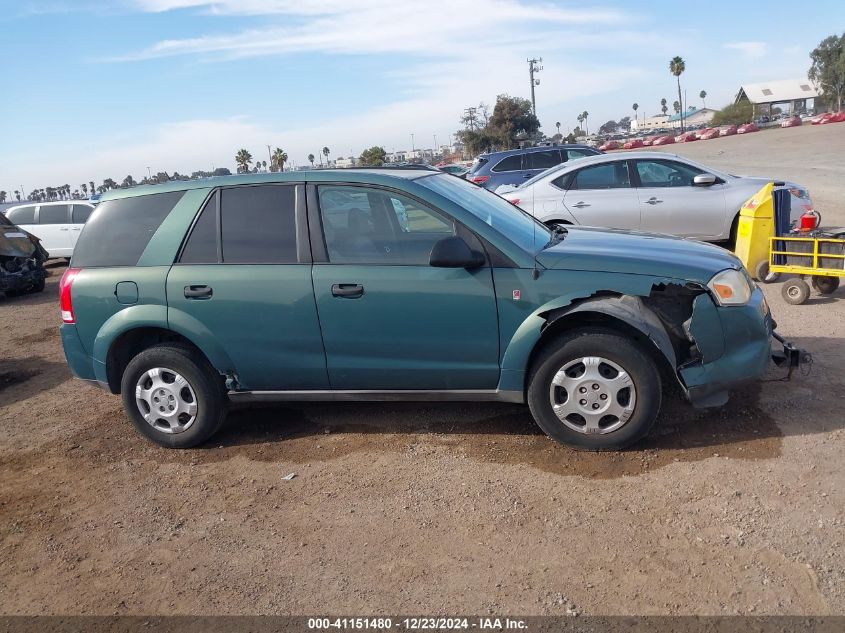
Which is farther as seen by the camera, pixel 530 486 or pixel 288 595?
pixel 530 486

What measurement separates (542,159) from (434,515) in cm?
1384

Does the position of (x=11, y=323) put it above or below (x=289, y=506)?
above

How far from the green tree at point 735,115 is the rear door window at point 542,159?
87.2 m

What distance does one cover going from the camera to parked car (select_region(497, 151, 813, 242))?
9.45m

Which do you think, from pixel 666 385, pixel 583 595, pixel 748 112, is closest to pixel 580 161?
pixel 666 385

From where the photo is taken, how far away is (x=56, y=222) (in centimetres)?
1645

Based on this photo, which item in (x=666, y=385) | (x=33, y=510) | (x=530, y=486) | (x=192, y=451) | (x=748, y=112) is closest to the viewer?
(x=530, y=486)

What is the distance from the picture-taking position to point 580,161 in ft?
32.9

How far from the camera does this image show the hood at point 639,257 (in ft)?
13.9

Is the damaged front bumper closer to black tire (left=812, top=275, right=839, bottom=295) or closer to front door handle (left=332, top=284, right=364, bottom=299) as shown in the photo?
front door handle (left=332, top=284, right=364, bottom=299)

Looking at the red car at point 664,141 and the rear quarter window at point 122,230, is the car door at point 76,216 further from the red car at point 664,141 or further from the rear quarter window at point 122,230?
the red car at point 664,141

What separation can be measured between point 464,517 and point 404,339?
120 cm

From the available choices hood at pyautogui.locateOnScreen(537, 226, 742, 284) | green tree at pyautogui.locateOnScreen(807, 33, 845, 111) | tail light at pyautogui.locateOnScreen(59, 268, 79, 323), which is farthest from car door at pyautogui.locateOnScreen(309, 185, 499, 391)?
green tree at pyautogui.locateOnScreen(807, 33, 845, 111)

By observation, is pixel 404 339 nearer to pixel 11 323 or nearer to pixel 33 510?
→ pixel 33 510
